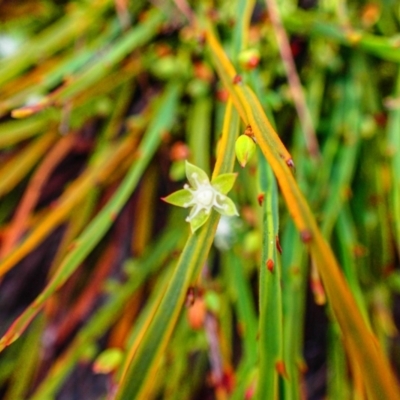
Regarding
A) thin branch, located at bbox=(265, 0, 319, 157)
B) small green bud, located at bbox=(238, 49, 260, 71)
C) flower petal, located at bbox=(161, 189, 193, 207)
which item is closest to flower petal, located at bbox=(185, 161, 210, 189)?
flower petal, located at bbox=(161, 189, 193, 207)

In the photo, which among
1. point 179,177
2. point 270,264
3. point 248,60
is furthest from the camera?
point 179,177

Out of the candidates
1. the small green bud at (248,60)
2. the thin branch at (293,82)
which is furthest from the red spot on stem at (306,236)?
the thin branch at (293,82)

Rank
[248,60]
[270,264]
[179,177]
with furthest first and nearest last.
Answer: [179,177] → [248,60] → [270,264]

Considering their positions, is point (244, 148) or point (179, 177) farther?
point (179, 177)

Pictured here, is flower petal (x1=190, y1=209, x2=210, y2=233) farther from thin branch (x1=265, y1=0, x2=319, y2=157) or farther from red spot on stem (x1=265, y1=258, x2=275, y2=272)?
thin branch (x1=265, y1=0, x2=319, y2=157)

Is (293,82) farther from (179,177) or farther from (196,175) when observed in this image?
(196,175)

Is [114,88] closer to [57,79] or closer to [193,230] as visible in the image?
[57,79]

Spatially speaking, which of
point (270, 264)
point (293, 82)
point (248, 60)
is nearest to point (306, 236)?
point (270, 264)
